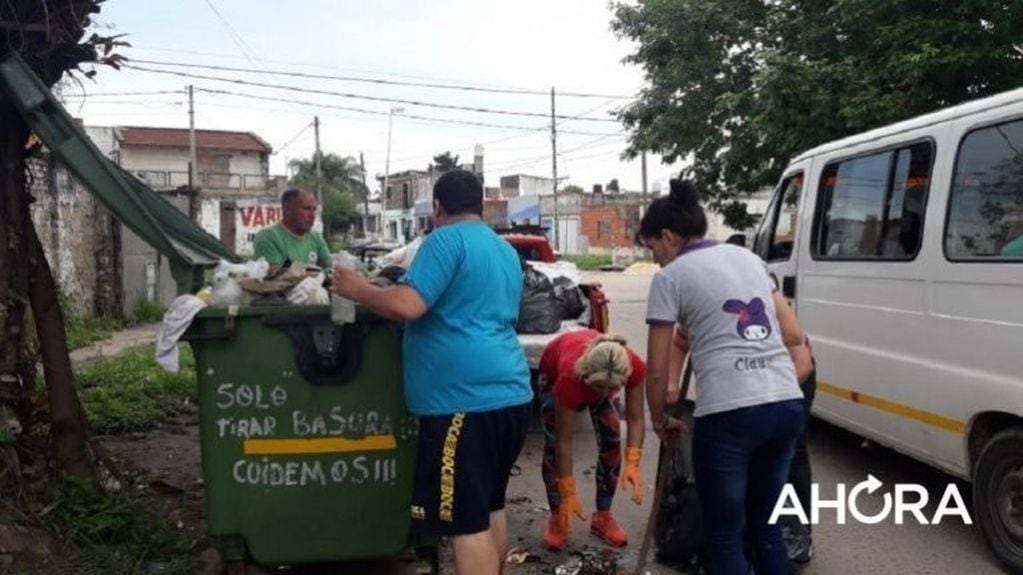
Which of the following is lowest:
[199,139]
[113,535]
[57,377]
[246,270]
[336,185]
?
[113,535]

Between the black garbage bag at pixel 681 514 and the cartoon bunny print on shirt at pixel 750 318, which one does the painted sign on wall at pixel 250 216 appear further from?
the cartoon bunny print on shirt at pixel 750 318

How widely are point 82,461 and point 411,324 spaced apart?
212 cm

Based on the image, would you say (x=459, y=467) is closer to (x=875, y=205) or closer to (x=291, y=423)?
(x=291, y=423)

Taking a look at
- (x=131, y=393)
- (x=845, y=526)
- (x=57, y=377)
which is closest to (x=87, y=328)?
(x=131, y=393)

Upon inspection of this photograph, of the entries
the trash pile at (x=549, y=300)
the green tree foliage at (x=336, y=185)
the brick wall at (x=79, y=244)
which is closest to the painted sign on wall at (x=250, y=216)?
the green tree foliage at (x=336, y=185)

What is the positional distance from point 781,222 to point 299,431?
4205 millimetres

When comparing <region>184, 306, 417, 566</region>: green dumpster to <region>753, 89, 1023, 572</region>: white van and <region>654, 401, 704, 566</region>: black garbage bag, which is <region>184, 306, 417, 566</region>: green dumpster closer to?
<region>654, 401, 704, 566</region>: black garbage bag

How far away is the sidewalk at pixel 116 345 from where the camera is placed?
10.3m

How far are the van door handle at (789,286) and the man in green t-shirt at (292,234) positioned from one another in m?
3.14

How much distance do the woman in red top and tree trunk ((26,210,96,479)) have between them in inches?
87.6

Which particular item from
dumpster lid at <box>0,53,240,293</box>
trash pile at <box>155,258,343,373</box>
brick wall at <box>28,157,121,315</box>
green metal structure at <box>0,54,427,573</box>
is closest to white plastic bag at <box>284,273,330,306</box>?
trash pile at <box>155,258,343,373</box>

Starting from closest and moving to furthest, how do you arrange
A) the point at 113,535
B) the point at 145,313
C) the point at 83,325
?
the point at 113,535
the point at 83,325
the point at 145,313

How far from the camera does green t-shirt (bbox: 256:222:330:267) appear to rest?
6.07 meters

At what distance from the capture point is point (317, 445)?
11.9 ft
